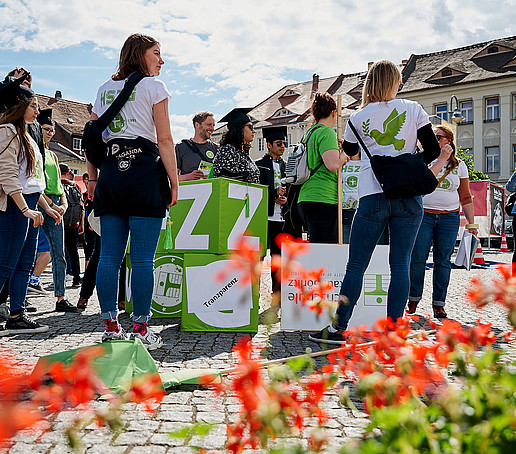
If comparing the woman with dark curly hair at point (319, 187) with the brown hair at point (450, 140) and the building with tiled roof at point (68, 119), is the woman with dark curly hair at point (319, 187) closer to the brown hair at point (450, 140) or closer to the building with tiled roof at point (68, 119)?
the brown hair at point (450, 140)

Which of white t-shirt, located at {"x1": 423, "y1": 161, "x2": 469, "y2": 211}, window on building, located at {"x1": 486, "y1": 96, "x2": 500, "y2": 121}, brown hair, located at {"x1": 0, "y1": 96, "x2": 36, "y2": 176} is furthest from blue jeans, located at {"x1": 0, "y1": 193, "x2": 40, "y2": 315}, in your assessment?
window on building, located at {"x1": 486, "y1": 96, "x2": 500, "y2": 121}

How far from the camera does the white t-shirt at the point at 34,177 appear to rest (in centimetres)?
459

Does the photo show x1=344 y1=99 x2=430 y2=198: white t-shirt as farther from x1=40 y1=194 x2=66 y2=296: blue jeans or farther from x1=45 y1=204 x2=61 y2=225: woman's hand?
x1=40 y1=194 x2=66 y2=296: blue jeans

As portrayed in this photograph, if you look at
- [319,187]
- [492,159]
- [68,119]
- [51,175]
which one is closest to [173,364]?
Result: [319,187]

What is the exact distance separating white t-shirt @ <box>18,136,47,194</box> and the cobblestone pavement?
1.16 m

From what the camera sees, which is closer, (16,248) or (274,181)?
(16,248)

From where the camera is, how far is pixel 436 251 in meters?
5.96

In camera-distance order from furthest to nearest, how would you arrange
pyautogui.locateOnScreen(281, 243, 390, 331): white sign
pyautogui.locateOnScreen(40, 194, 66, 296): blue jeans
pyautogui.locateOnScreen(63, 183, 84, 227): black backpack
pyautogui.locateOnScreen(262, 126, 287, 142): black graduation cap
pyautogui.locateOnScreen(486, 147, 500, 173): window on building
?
pyautogui.locateOnScreen(486, 147, 500, 173): window on building → pyautogui.locateOnScreen(63, 183, 84, 227): black backpack → pyautogui.locateOnScreen(262, 126, 287, 142): black graduation cap → pyautogui.locateOnScreen(40, 194, 66, 296): blue jeans → pyautogui.locateOnScreen(281, 243, 390, 331): white sign

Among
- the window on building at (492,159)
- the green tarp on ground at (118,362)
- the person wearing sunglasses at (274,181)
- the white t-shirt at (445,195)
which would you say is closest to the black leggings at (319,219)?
the person wearing sunglasses at (274,181)

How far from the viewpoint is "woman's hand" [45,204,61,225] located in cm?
548

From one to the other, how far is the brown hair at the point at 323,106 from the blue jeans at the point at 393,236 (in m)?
1.39

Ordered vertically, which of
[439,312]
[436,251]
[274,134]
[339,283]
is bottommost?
[439,312]

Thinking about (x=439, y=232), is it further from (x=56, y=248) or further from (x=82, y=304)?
(x=56, y=248)

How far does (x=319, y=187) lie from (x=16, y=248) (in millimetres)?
2531
